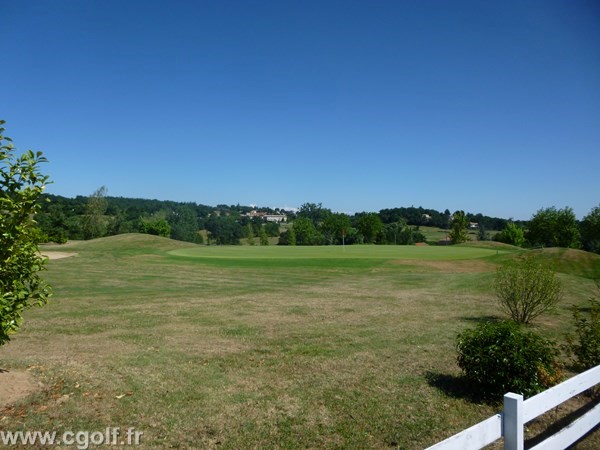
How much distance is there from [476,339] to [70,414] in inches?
274

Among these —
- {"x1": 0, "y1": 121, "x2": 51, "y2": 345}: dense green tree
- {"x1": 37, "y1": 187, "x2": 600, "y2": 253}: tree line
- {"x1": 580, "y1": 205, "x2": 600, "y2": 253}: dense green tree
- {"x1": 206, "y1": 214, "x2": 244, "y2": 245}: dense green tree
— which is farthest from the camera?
{"x1": 206, "y1": 214, "x2": 244, "y2": 245}: dense green tree

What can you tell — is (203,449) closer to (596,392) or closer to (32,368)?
(32,368)

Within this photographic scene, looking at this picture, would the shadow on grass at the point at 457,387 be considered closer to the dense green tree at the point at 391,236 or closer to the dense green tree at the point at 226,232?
the dense green tree at the point at 391,236

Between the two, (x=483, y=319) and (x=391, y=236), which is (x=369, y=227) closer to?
(x=391, y=236)

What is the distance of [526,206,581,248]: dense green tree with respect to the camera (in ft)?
245

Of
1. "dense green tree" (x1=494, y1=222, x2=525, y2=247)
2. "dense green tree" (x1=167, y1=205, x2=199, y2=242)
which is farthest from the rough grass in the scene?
"dense green tree" (x1=167, y1=205, x2=199, y2=242)

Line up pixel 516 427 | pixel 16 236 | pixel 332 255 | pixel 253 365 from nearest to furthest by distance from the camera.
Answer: pixel 516 427
pixel 16 236
pixel 253 365
pixel 332 255

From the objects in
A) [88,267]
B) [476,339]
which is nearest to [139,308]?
[476,339]

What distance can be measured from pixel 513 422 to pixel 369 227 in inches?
3948

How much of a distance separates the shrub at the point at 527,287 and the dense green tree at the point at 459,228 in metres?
85.3

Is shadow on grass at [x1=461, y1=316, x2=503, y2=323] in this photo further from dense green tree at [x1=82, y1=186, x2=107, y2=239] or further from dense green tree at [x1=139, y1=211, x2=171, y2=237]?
dense green tree at [x1=139, y1=211, x2=171, y2=237]

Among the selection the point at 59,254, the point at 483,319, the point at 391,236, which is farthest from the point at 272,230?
the point at 483,319

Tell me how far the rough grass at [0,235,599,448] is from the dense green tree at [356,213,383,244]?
3254 inches

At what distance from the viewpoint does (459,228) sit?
95188 mm
